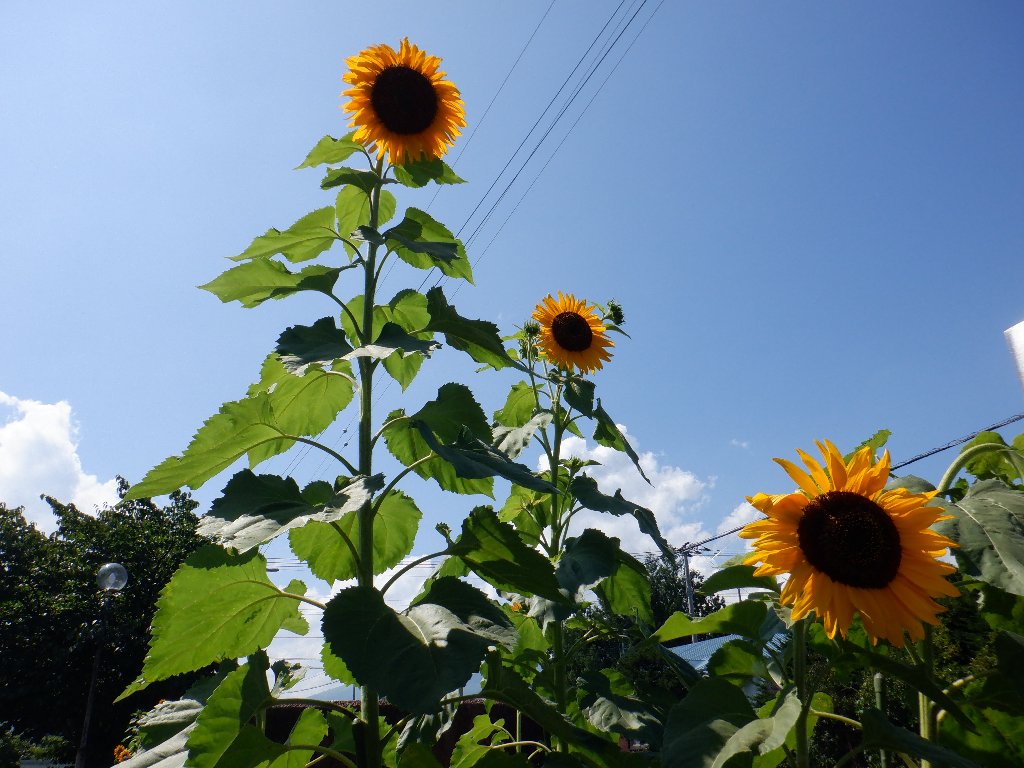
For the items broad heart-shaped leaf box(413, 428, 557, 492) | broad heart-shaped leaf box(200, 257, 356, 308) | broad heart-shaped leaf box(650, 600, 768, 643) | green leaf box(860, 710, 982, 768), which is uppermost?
broad heart-shaped leaf box(200, 257, 356, 308)

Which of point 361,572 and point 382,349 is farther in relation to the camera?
point 361,572

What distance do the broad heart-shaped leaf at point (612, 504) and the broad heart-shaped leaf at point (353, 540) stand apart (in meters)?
0.77

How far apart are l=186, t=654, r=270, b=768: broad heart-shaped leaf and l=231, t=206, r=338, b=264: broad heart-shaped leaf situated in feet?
3.16

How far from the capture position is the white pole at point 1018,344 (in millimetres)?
2611

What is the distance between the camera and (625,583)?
270 centimetres

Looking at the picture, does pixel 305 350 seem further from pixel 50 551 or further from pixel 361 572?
pixel 50 551

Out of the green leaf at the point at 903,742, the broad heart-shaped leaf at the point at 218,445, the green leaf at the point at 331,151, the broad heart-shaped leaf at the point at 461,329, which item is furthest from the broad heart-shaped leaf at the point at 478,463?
the green leaf at the point at 331,151

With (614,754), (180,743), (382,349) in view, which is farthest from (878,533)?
(180,743)

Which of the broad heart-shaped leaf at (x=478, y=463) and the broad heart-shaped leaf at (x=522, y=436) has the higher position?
the broad heart-shaped leaf at (x=522, y=436)

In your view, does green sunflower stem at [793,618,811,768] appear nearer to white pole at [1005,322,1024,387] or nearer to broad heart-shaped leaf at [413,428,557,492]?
broad heart-shaped leaf at [413,428,557,492]

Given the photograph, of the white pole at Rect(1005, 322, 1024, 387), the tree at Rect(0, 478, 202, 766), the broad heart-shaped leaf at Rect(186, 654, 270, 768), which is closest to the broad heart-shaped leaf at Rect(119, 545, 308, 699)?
the broad heart-shaped leaf at Rect(186, 654, 270, 768)

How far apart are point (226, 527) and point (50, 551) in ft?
109

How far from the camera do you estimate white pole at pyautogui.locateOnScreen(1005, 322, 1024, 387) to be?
2611mm

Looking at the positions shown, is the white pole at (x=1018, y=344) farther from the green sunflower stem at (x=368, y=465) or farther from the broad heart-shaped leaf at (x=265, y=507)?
the broad heart-shaped leaf at (x=265, y=507)
